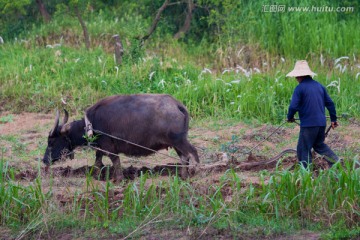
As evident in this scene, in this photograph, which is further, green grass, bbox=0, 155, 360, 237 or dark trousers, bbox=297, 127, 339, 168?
dark trousers, bbox=297, 127, 339, 168

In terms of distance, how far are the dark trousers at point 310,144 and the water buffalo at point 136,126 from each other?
4.99ft


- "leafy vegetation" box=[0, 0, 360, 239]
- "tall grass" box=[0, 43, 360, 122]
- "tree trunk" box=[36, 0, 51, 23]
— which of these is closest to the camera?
"leafy vegetation" box=[0, 0, 360, 239]

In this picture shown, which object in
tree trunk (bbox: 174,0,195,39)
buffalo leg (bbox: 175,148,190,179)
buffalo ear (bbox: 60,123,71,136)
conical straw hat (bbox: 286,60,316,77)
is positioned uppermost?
conical straw hat (bbox: 286,60,316,77)

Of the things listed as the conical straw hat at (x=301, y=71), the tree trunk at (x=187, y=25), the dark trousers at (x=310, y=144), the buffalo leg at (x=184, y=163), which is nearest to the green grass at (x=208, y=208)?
the dark trousers at (x=310, y=144)

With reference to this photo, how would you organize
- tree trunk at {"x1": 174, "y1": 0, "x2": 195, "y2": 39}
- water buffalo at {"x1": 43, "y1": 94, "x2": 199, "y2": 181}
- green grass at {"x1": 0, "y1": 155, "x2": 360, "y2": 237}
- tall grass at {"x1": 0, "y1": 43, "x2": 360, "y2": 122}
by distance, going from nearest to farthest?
green grass at {"x1": 0, "y1": 155, "x2": 360, "y2": 237}
water buffalo at {"x1": 43, "y1": 94, "x2": 199, "y2": 181}
tall grass at {"x1": 0, "y1": 43, "x2": 360, "y2": 122}
tree trunk at {"x1": 174, "y1": 0, "x2": 195, "y2": 39}

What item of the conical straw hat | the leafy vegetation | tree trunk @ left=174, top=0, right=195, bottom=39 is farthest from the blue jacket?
tree trunk @ left=174, top=0, right=195, bottom=39

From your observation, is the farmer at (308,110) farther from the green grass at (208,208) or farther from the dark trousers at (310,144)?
the green grass at (208,208)

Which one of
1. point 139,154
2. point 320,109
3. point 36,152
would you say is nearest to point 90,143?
point 139,154

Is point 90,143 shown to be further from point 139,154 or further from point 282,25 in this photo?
point 282,25

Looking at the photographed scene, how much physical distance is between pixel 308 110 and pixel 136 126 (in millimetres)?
2342

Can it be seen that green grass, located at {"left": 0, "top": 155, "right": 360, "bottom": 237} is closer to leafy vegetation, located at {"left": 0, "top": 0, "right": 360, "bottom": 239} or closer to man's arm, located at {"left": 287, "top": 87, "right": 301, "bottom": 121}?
leafy vegetation, located at {"left": 0, "top": 0, "right": 360, "bottom": 239}

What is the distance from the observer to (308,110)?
28.1ft

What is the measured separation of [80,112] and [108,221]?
20.3 feet

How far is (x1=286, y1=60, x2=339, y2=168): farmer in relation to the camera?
28.0 ft
